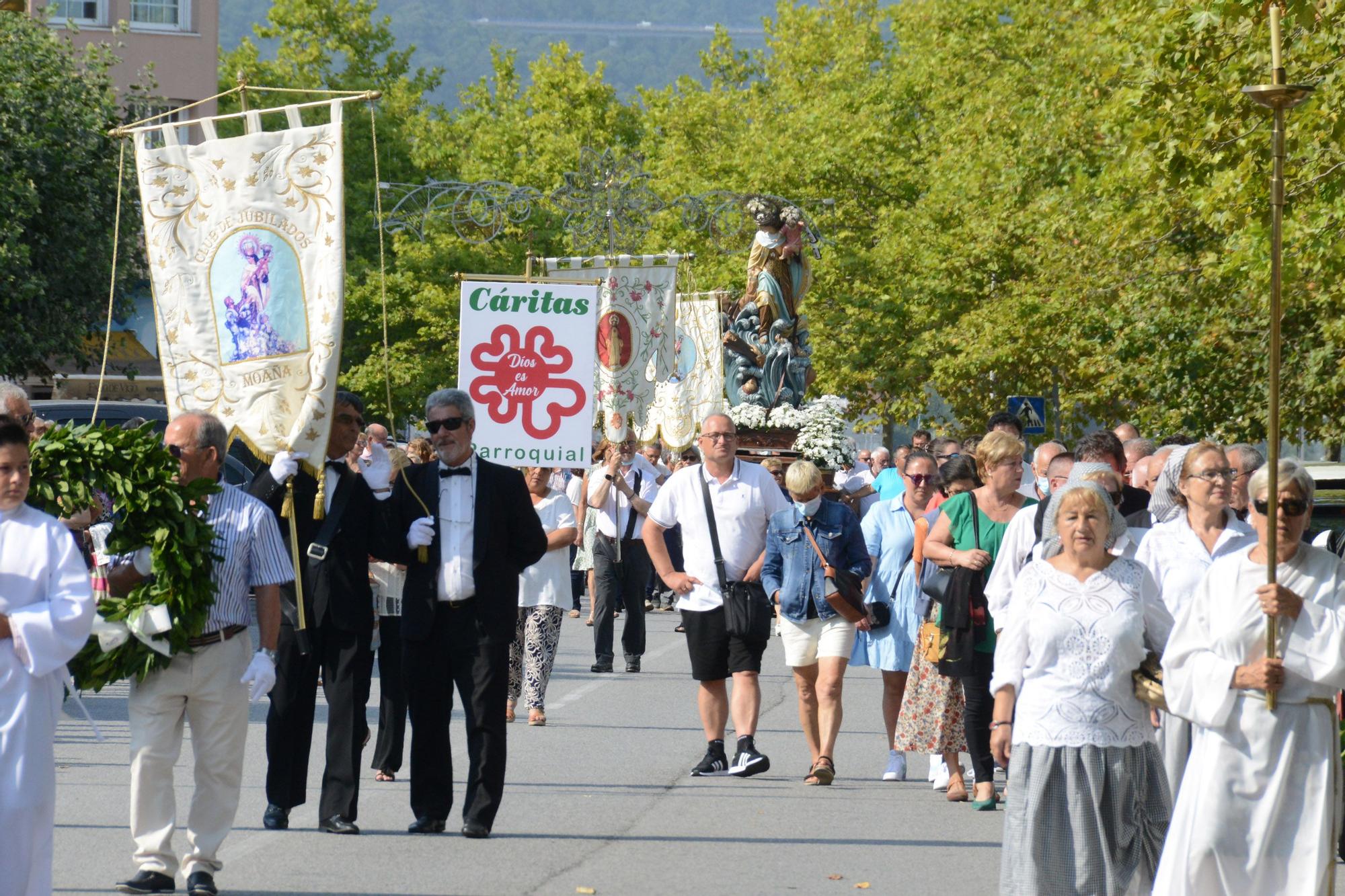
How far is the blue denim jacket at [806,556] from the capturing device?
1073cm

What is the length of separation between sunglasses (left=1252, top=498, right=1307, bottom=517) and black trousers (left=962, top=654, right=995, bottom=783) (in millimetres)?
3614

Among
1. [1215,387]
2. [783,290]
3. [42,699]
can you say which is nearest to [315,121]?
[783,290]

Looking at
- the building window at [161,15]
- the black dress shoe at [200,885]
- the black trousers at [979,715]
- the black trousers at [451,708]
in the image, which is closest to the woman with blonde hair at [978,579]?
the black trousers at [979,715]

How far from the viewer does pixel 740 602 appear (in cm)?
1081

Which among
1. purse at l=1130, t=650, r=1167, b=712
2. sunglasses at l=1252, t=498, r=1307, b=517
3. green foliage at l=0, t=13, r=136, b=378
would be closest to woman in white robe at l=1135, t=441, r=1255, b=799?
purse at l=1130, t=650, r=1167, b=712

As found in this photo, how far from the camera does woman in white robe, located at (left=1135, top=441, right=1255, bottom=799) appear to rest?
7582 mm

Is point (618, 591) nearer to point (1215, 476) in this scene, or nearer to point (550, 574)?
point (550, 574)

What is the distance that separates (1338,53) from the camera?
1420 centimetres

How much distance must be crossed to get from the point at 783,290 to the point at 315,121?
21616 millimetres

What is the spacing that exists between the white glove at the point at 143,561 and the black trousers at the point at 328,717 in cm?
142

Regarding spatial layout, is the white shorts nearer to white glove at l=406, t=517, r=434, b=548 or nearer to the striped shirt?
white glove at l=406, t=517, r=434, b=548

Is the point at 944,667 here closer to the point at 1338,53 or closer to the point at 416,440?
the point at 416,440

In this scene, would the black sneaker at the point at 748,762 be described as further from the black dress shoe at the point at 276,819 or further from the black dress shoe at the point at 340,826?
the black dress shoe at the point at 276,819

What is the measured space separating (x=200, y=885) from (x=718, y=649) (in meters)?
4.04
